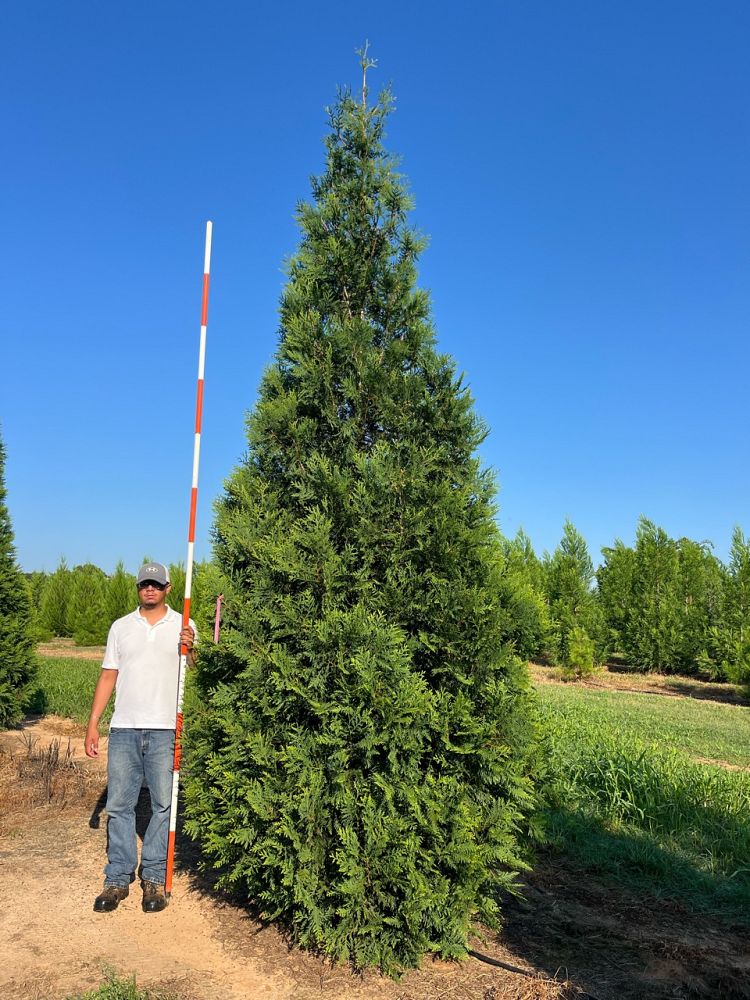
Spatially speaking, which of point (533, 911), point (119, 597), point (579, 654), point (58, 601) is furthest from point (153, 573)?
point (58, 601)

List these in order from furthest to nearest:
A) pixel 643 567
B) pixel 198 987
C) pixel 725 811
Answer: pixel 643 567 → pixel 725 811 → pixel 198 987

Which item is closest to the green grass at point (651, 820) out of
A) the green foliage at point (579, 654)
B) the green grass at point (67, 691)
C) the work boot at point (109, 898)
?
the work boot at point (109, 898)

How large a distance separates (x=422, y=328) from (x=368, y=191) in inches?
45.4

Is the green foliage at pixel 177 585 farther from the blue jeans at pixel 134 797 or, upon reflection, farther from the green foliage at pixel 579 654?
the blue jeans at pixel 134 797

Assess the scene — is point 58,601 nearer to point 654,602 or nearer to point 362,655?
point 654,602

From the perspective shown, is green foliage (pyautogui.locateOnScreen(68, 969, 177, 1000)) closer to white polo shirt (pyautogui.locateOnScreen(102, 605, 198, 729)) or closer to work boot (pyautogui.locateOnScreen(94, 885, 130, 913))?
work boot (pyautogui.locateOnScreen(94, 885, 130, 913))

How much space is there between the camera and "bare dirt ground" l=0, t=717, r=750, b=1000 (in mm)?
3686

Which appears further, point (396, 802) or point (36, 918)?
point (36, 918)

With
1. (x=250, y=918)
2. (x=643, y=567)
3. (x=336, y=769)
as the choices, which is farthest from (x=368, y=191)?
(x=643, y=567)

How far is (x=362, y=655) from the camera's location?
3.84 metres

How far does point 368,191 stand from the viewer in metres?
4.94

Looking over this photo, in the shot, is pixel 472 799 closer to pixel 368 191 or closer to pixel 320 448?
pixel 320 448

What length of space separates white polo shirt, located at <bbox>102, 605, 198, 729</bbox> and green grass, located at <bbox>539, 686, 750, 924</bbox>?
346 centimetres

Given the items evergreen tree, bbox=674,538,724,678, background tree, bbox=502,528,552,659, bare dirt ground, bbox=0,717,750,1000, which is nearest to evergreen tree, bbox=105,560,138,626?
evergreen tree, bbox=674,538,724,678
